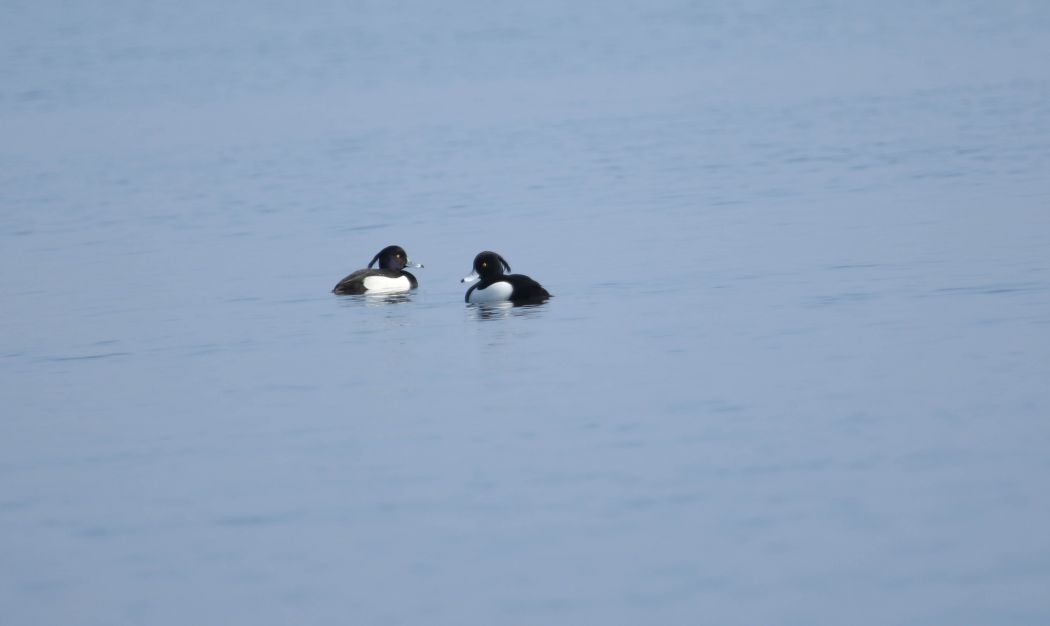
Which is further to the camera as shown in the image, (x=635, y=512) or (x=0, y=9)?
(x=0, y=9)

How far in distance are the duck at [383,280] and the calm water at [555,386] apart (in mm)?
276

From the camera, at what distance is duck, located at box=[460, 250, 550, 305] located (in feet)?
53.5

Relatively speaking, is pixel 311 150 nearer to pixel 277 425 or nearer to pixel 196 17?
pixel 277 425

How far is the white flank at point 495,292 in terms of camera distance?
16.3 m

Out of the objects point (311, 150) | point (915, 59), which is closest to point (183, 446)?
point (311, 150)

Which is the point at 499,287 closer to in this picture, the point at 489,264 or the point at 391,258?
the point at 489,264

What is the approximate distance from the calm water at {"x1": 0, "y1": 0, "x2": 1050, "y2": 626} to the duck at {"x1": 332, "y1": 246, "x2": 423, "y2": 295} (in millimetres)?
276

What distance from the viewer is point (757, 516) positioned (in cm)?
904

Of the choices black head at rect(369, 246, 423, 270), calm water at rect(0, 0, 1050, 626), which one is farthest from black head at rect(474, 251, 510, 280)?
black head at rect(369, 246, 423, 270)

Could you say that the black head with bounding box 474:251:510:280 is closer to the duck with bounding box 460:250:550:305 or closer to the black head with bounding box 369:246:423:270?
the duck with bounding box 460:250:550:305

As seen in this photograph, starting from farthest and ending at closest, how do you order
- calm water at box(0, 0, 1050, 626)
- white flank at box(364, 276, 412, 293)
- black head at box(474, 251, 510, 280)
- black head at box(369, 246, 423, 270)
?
1. black head at box(369, 246, 423, 270)
2. white flank at box(364, 276, 412, 293)
3. black head at box(474, 251, 510, 280)
4. calm water at box(0, 0, 1050, 626)

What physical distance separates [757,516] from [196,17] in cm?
10288

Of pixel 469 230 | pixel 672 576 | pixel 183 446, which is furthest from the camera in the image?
pixel 469 230

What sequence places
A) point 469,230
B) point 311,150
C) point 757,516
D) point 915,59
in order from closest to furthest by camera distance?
1. point 757,516
2. point 469,230
3. point 311,150
4. point 915,59
